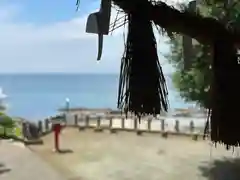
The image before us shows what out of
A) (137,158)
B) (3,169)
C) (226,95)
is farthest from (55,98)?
(226,95)

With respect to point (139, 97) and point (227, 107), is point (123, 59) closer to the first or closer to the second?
point (139, 97)

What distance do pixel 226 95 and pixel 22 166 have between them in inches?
219

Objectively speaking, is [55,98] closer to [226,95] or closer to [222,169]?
[222,169]

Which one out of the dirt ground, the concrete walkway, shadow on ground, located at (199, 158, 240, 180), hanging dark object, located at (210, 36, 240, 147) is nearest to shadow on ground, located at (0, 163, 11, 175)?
the concrete walkway

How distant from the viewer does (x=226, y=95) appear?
0.92 m

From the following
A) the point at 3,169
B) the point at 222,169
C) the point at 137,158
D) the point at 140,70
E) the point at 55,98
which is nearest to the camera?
the point at 140,70

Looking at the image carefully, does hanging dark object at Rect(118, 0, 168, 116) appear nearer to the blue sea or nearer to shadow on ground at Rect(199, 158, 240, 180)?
the blue sea

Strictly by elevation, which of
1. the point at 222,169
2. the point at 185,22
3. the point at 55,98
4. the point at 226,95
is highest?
the point at 185,22

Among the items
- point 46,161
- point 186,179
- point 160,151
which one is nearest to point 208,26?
point 186,179

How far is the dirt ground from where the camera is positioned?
6191 millimetres

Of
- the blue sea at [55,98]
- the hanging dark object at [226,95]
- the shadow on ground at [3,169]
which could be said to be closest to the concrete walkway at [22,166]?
the shadow on ground at [3,169]

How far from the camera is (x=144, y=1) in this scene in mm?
839

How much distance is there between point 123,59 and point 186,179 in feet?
17.4

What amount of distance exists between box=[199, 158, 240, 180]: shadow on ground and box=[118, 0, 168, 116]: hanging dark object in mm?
5297
